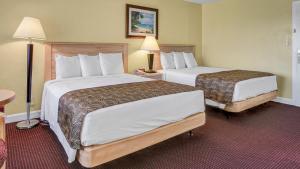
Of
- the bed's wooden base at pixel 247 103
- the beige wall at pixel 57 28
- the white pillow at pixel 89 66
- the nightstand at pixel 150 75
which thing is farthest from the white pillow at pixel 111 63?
the bed's wooden base at pixel 247 103

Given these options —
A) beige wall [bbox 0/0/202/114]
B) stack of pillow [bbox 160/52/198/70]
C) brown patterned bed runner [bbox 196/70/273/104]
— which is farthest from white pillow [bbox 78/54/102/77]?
brown patterned bed runner [bbox 196/70/273/104]

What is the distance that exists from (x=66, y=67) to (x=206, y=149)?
237cm

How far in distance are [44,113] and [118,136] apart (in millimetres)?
1809

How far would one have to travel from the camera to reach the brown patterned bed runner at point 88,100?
69.3 inches

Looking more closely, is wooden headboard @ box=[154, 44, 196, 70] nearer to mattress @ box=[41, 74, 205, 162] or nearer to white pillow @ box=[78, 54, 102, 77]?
white pillow @ box=[78, 54, 102, 77]

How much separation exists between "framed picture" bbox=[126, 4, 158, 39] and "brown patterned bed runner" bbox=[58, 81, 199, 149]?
2.13 m

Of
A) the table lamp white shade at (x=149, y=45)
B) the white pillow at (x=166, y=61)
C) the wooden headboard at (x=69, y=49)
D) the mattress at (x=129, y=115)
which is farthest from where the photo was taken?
the white pillow at (x=166, y=61)

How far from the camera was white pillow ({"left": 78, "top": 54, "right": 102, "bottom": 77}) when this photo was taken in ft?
11.4

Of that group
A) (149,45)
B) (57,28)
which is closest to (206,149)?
(149,45)

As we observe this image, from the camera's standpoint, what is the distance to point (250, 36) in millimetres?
4676

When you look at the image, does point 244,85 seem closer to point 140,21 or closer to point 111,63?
point 111,63

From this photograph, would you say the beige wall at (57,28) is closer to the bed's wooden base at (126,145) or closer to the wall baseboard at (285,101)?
the bed's wooden base at (126,145)

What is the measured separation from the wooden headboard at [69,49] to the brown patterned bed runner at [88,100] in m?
1.36

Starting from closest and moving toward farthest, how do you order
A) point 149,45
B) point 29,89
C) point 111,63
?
point 29,89 → point 111,63 → point 149,45
